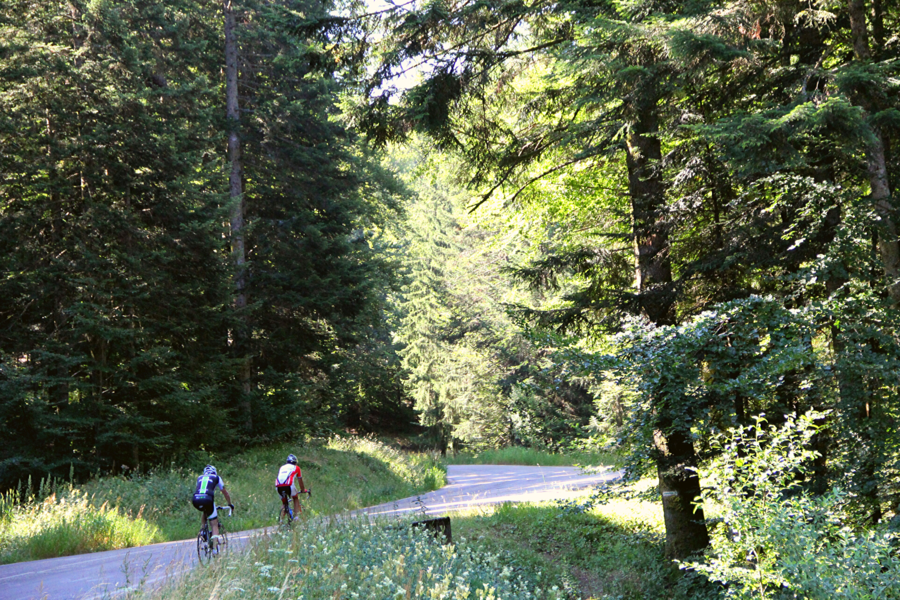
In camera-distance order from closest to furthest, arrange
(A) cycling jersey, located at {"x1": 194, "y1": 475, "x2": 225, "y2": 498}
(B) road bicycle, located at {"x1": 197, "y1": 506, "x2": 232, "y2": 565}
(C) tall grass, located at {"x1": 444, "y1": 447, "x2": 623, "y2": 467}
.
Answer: (B) road bicycle, located at {"x1": 197, "y1": 506, "x2": 232, "y2": 565} → (A) cycling jersey, located at {"x1": 194, "y1": 475, "x2": 225, "y2": 498} → (C) tall grass, located at {"x1": 444, "y1": 447, "x2": 623, "y2": 467}

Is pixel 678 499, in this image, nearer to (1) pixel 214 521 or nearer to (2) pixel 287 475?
(2) pixel 287 475

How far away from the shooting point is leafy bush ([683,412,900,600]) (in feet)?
17.1

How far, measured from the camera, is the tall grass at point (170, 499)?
1015 cm

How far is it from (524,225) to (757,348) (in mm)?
7873

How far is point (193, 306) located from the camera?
1656cm

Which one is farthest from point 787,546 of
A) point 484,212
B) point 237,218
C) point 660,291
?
point 237,218

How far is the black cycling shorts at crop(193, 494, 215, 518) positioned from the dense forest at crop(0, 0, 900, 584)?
4939 millimetres

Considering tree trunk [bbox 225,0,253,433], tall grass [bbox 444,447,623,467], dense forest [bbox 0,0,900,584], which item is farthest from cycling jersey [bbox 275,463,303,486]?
tall grass [bbox 444,447,623,467]

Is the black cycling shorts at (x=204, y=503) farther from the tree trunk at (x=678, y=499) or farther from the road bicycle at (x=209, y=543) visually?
the tree trunk at (x=678, y=499)

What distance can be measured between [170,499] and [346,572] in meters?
8.95

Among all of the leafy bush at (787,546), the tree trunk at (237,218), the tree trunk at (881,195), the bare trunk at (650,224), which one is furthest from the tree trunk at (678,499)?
the tree trunk at (237,218)

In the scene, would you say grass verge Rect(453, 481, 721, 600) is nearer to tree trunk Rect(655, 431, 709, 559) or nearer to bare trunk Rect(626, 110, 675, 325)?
tree trunk Rect(655, 431, 709, 559)

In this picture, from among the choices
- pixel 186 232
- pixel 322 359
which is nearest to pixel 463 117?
pixel 186 232

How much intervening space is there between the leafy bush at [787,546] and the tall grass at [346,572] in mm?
1949
